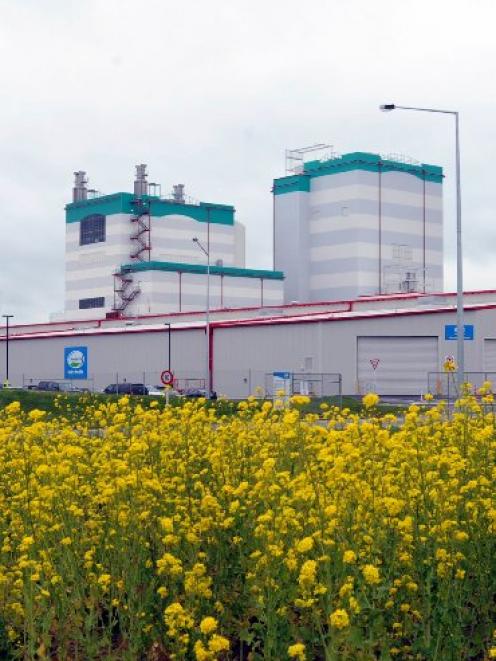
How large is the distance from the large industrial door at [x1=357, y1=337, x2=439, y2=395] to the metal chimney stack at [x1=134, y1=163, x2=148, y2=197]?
47.9 m

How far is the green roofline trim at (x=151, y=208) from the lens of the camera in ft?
323

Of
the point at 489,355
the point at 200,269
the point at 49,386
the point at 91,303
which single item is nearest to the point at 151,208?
the point at 200,269

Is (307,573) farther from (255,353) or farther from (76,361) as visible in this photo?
(76,361)

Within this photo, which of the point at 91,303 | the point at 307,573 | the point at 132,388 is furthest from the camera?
the point at 91,303

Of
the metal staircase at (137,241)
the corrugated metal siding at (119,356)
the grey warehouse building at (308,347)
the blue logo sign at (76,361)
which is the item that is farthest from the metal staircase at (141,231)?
the blue logo sign at (76,361)

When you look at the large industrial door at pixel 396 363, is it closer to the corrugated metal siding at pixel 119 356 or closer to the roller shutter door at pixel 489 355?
the roller shutter door at pixel 489 355

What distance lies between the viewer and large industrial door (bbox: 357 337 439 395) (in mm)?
54031

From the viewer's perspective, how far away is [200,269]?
9631cm

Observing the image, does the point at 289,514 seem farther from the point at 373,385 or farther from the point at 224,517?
the point at 373,385

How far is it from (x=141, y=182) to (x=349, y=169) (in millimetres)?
20328

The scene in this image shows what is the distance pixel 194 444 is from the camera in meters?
9.68

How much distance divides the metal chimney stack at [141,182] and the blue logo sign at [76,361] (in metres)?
29.5

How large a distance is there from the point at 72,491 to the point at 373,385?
48710 millimetres

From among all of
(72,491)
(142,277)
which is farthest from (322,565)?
(142,277)
